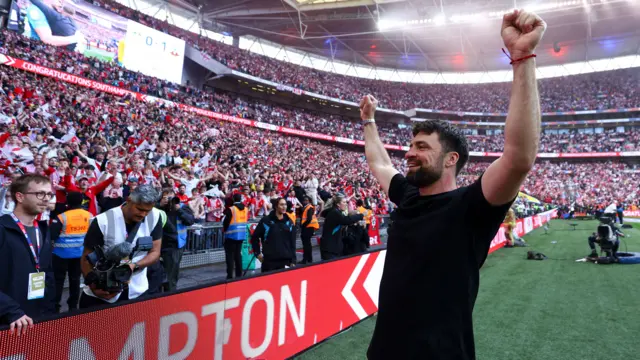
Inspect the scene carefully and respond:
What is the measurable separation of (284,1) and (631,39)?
42717 mm

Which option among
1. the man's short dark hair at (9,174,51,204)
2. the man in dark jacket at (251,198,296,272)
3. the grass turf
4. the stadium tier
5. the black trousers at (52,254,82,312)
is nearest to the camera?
the stadium tier

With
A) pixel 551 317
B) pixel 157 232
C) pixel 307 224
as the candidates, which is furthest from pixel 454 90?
pixel 157 232

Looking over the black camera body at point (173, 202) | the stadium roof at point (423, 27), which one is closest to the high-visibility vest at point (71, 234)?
the black camera body at point (173, 202)

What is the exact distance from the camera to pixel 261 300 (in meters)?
3.56

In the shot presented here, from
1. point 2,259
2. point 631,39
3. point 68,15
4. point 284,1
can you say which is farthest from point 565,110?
point 2,259

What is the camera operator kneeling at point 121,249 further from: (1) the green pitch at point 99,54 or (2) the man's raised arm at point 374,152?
(1) the green pitch at point 99,54

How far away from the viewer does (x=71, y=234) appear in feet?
16.8

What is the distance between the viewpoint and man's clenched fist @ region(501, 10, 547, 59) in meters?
1.21

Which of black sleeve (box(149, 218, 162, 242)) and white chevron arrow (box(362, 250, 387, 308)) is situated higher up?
black sleeve (box(149, 218, 162, 242))

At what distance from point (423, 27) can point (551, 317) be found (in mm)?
32991

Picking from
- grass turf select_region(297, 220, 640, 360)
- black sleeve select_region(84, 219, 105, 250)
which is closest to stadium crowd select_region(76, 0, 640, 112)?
grass turf select_region(297, 220, 640, 360)

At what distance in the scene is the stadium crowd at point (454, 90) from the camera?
131 feet

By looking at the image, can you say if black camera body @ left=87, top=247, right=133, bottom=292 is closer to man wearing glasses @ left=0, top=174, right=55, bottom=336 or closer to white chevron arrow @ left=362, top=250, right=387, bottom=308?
man wearing glasses @ left=0, top=174, right=55, bottom=336

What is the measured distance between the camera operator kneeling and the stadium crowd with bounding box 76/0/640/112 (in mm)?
34994
